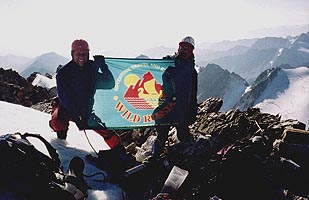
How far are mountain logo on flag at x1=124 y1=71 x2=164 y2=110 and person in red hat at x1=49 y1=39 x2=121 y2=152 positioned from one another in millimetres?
1054

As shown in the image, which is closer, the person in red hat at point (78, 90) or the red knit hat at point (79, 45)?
the red knit hat at point (79, 45)

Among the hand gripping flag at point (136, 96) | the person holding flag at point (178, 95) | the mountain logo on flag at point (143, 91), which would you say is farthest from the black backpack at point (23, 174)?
the person holding flag at point (178, 95)

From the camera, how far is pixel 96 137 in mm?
10602

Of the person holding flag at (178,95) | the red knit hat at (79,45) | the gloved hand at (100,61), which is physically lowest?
the person holding flag at (178,95)

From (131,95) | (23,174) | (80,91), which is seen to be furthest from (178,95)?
(23,174)

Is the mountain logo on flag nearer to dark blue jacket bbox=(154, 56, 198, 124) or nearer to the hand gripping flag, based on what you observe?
the hand gripping flag

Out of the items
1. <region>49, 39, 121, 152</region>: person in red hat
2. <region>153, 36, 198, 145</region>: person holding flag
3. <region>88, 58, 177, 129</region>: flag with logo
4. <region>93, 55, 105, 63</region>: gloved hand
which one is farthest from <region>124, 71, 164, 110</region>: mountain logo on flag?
<region>49, 39, 121, 152</region>: person in red hat

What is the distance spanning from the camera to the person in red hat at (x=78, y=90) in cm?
826

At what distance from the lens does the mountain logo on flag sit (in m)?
9.53

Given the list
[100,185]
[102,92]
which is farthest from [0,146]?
[102,92]

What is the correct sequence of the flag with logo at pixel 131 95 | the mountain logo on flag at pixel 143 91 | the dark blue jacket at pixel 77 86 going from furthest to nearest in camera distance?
1. the mountain logo on flag at pixel 143 91
2. the flag with logo at pixel 131 95
3. the dark blue jacket at pixel 77 86

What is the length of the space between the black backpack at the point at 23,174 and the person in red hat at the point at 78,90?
2828 mm

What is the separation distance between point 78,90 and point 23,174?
360 centimetres

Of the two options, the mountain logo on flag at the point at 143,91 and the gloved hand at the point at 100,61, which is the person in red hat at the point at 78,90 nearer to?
the gloved hand at the point at 100,61
